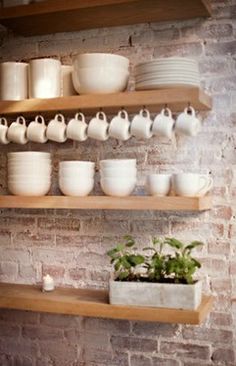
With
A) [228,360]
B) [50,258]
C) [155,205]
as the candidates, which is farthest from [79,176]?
[228,360]

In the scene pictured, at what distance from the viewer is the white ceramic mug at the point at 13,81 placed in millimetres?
1860

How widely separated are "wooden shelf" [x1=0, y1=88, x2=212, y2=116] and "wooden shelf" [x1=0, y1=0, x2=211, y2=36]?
0.32m

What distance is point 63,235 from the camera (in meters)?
2.05

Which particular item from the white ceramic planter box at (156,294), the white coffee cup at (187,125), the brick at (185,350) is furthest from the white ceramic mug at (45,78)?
the brick at (185,350)

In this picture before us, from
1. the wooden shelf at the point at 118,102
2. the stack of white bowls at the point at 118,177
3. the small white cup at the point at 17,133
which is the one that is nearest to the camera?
the wooden shelf at the point at 118,102

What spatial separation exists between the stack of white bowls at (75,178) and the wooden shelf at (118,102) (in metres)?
0.20

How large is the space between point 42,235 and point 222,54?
994mm

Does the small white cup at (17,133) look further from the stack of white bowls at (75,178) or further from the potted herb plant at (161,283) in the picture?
the potted herb plant at (161,283)

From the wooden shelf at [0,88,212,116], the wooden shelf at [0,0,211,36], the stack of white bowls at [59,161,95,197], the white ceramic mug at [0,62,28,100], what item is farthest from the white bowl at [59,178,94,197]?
the wooden shelf at [0,0,211,36]

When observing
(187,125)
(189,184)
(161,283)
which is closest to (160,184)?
(189,184)

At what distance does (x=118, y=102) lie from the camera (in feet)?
5.55

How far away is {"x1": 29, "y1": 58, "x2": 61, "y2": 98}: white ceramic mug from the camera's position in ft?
5.94

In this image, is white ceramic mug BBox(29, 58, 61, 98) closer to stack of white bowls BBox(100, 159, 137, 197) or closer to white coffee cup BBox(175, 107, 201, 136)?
stack of white bowls BBox(100, 159, 137, 197)

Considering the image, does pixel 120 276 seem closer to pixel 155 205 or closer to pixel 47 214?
pixel 155 205
